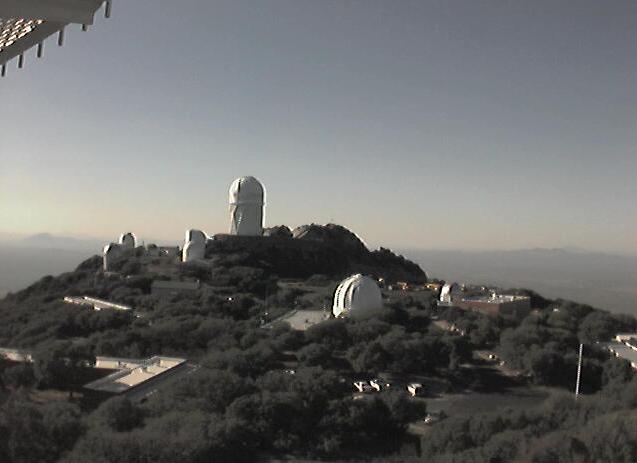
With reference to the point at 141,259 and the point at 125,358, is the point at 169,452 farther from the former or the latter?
the point at 141,259

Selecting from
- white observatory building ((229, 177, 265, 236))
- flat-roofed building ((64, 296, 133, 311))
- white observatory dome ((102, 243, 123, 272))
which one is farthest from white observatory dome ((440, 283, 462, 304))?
white observatory dome ((102, 243, 123, 272))

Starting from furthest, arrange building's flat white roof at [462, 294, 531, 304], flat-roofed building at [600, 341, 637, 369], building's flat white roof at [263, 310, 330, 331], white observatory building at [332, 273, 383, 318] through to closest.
Answer: building's flat white roof at [462, 294, 531, 304]
white observatory building at [332, 273, 383, 318]
building's flat white roof at [263, 310, 330, 331]
flat-roofed building at [600, 341, 637, 369]

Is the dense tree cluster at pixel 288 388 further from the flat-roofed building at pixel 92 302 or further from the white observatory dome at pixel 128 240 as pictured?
the white observatory dome at pixel 128 240

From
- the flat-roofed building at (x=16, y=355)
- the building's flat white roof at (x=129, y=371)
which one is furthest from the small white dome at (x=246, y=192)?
the building's flat white roof at (x=129, y=371)

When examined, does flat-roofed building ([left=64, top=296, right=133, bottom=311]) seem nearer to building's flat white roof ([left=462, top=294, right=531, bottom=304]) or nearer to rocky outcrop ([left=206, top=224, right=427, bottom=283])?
rocky outcrop ([left=206, top=224, right=427, bottom=283])

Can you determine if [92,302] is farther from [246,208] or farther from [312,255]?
[312,255]

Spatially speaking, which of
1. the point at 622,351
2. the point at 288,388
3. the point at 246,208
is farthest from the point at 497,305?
the point at 246,208
